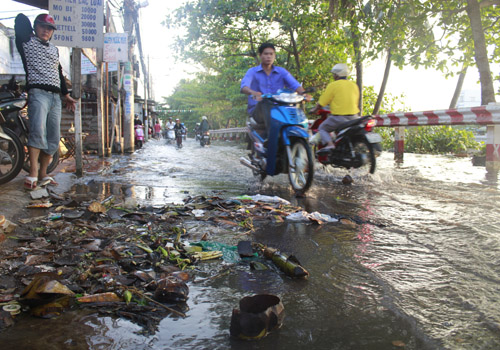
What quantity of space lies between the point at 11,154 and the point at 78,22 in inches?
112

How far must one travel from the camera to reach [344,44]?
13.9 m

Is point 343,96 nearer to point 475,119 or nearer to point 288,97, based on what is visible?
point 288,97

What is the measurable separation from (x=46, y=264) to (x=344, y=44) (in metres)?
13.3

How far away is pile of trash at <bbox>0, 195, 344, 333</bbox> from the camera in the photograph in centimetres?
184

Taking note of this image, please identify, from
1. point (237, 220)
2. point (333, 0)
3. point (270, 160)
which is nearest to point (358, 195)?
point (270, 160)

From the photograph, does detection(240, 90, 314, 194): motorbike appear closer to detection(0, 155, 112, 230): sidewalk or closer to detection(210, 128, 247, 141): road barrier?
detection(0, 155, 112, 230): sidewalk

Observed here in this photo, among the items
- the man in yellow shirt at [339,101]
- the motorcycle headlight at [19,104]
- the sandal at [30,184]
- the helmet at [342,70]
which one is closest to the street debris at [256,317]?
the sandal at [30,184]

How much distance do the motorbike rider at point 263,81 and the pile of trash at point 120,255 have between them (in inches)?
86.1

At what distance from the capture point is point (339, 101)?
6859 millimetres

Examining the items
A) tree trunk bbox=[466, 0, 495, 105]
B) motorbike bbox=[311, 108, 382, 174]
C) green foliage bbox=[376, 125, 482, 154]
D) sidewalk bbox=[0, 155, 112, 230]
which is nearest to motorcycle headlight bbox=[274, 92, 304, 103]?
motorbike bbox=[311, 108, 382, 174]

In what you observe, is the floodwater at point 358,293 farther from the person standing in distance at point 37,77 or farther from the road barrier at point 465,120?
the road barrier at point 465,120

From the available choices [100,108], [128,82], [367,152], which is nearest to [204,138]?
[128,82]

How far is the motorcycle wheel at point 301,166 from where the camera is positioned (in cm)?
518

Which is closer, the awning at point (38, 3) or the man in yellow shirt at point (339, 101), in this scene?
the awning at point (38, 3)
